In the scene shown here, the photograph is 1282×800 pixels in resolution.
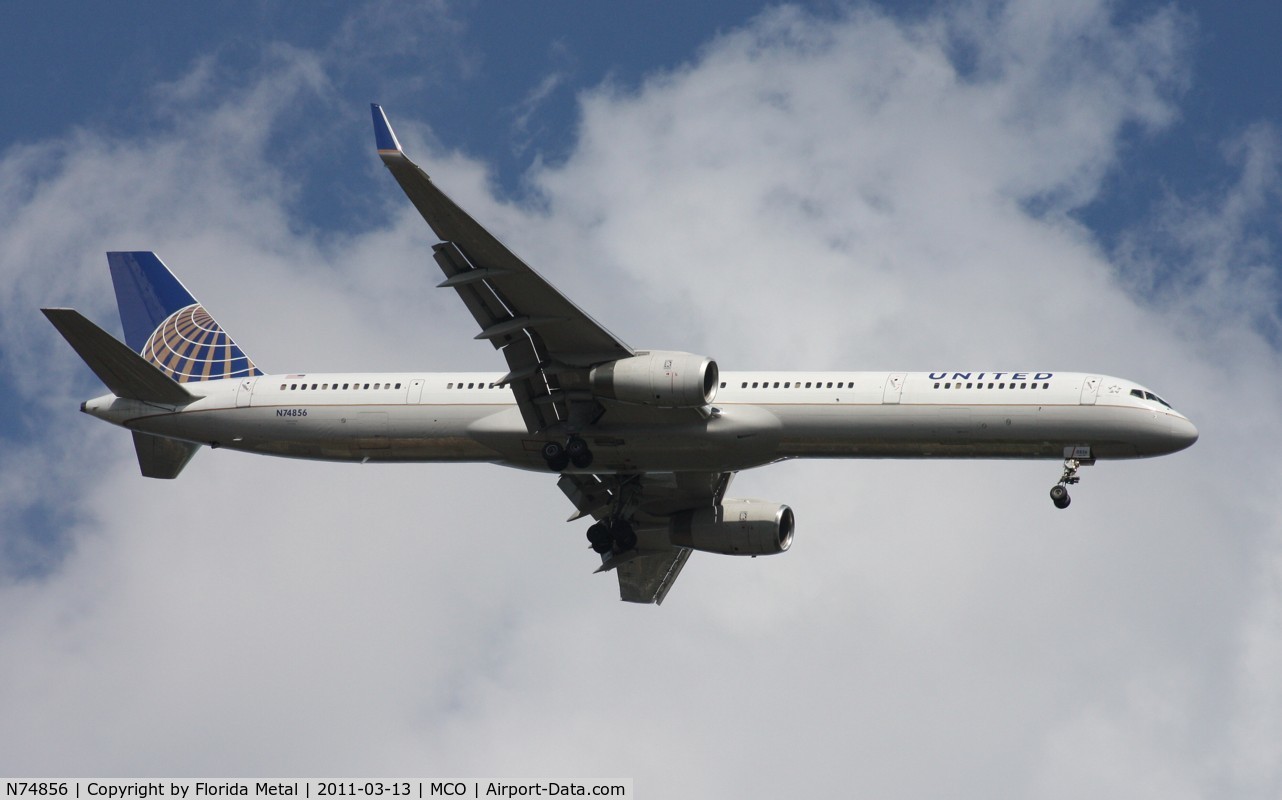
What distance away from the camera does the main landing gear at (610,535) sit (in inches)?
2506

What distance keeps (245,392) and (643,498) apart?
13974 millimetres

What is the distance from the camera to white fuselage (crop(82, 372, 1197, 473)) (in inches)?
2117

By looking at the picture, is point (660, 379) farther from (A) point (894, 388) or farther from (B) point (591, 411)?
(A) point (894, 388)

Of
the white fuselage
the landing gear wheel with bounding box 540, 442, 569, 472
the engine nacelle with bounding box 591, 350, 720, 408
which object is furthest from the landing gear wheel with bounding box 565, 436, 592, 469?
the engine nacelle with bounding box 591, 350, 720, 408

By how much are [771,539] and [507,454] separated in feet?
34.5

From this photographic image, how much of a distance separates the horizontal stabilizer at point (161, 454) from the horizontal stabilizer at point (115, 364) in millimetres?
2011

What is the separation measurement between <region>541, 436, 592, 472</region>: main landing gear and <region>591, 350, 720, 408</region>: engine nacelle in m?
2.92

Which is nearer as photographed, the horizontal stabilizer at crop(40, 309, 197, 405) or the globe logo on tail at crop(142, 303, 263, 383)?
the horizontal stabilizer at crop(40, 309, 197, 405)

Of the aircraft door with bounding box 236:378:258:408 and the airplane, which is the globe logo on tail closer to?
the airplane

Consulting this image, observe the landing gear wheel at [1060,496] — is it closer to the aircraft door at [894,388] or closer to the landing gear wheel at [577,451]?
the aircraft door at [894,388]

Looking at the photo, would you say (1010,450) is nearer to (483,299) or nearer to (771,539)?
(771,539)

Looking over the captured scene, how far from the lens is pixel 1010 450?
178 ft

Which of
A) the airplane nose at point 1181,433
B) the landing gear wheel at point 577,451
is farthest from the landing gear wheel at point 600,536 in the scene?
the airplane nose at point 1181,433

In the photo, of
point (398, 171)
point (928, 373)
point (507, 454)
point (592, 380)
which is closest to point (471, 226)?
point (398, 171)
